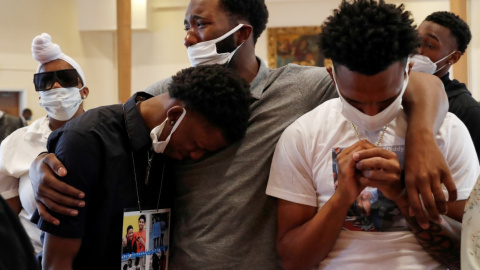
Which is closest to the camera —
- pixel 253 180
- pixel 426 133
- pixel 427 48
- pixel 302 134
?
pixel 426 133

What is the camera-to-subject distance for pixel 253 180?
80.4 inches

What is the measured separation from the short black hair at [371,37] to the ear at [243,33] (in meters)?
0.64

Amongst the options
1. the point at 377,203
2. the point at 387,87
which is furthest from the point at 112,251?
the point at 387,87

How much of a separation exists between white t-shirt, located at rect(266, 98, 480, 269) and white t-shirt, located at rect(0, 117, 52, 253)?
1735 millimetres

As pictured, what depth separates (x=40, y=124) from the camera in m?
3.49

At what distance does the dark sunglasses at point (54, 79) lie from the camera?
3.62 meters

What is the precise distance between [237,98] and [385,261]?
74 cm

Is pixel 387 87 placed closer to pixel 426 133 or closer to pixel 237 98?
pixel 426 133

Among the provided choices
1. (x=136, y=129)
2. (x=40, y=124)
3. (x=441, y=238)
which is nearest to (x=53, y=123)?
(x=40, y=124)

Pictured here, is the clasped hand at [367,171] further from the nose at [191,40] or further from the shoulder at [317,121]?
the nose at [191,40]

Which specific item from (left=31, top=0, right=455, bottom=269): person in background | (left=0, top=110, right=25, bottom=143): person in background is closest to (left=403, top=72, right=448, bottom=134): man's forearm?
(left=31, top=0, right=455, bottom=269): person in background

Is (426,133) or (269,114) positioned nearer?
(426,133)

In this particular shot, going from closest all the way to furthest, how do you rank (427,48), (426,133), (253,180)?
(426,133) < (253,180) < (427,48)

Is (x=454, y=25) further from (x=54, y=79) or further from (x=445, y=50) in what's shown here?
(x=54, y=79)
